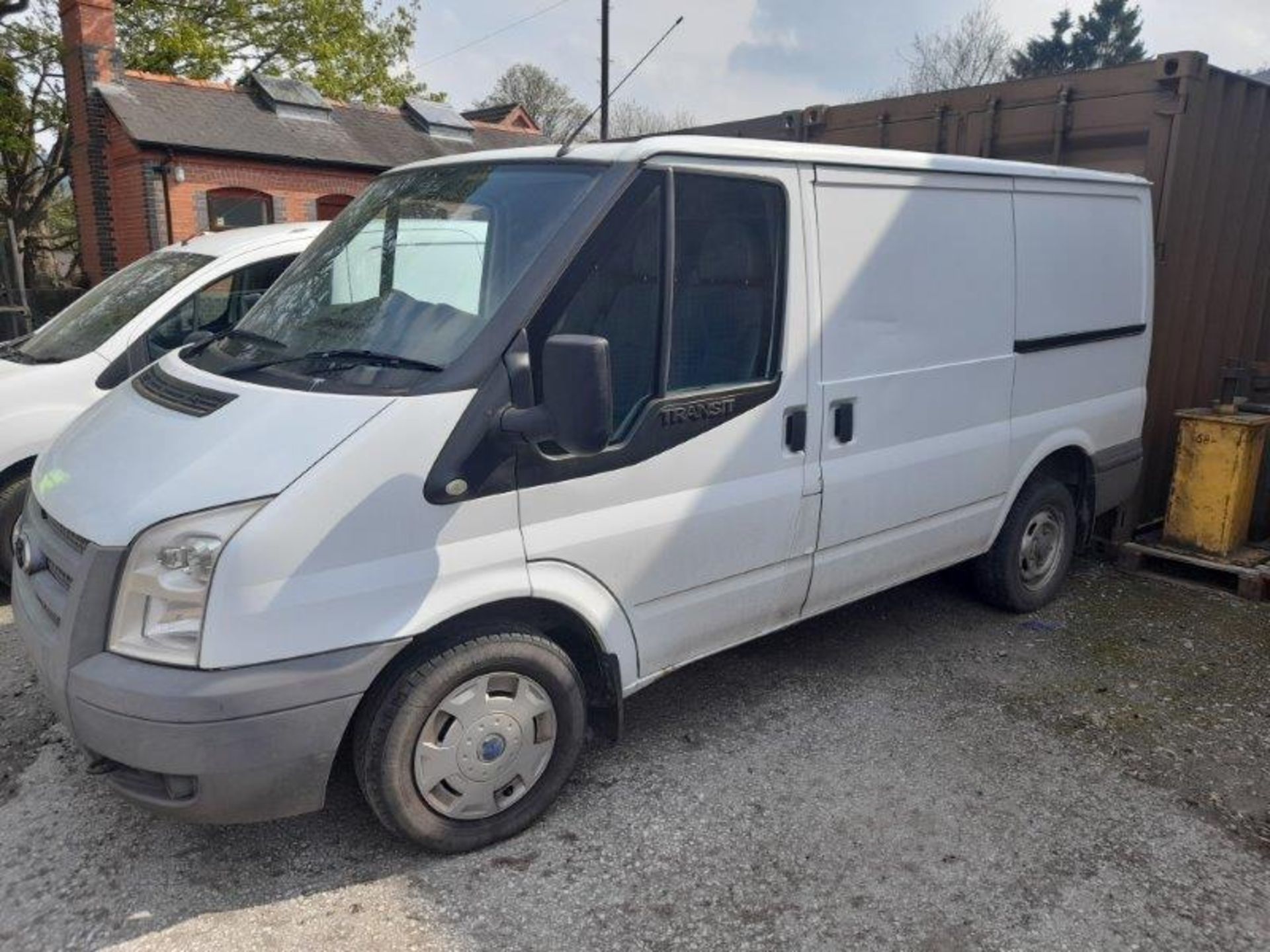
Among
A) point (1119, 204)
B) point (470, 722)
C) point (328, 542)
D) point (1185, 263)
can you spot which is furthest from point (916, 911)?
point (1185, 263)

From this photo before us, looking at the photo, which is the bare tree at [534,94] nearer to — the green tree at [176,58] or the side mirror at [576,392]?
the green tree at [176,58]

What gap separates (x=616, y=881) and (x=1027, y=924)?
1.20m

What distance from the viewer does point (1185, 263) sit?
5.62 m

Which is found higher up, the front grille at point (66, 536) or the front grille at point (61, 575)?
the front grille at point (66, 536)

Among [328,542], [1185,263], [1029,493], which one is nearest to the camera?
[328,542]

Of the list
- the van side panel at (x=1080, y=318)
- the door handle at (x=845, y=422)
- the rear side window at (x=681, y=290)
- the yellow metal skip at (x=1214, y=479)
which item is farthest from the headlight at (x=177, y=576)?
the yellow metal skip at (x=1214, y=479)

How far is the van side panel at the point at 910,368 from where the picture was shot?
364 centimetres

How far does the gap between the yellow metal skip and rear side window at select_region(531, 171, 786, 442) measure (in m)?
3.43

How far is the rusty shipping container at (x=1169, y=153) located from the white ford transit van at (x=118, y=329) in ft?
12.4

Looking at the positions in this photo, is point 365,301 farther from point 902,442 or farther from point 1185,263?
point 1185,263

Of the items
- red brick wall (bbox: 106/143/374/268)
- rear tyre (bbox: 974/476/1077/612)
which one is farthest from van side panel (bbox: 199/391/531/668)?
red brick wall (bbox: 106/143/374/268)

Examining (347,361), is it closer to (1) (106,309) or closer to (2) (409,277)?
(2) (409,277)

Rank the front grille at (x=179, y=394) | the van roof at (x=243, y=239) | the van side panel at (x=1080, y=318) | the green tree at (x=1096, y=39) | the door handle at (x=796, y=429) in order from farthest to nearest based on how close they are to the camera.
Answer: the green tree at (x=1096, y=39), the van roof at (x=243, y=239), the van side panel at (x=1080, y=318), the door handle at (x=796, y=429), the front grille at (x=179, y=394)

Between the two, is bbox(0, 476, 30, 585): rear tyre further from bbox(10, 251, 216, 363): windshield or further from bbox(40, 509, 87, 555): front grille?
bbox(40, 509, 87, 555): front grille
